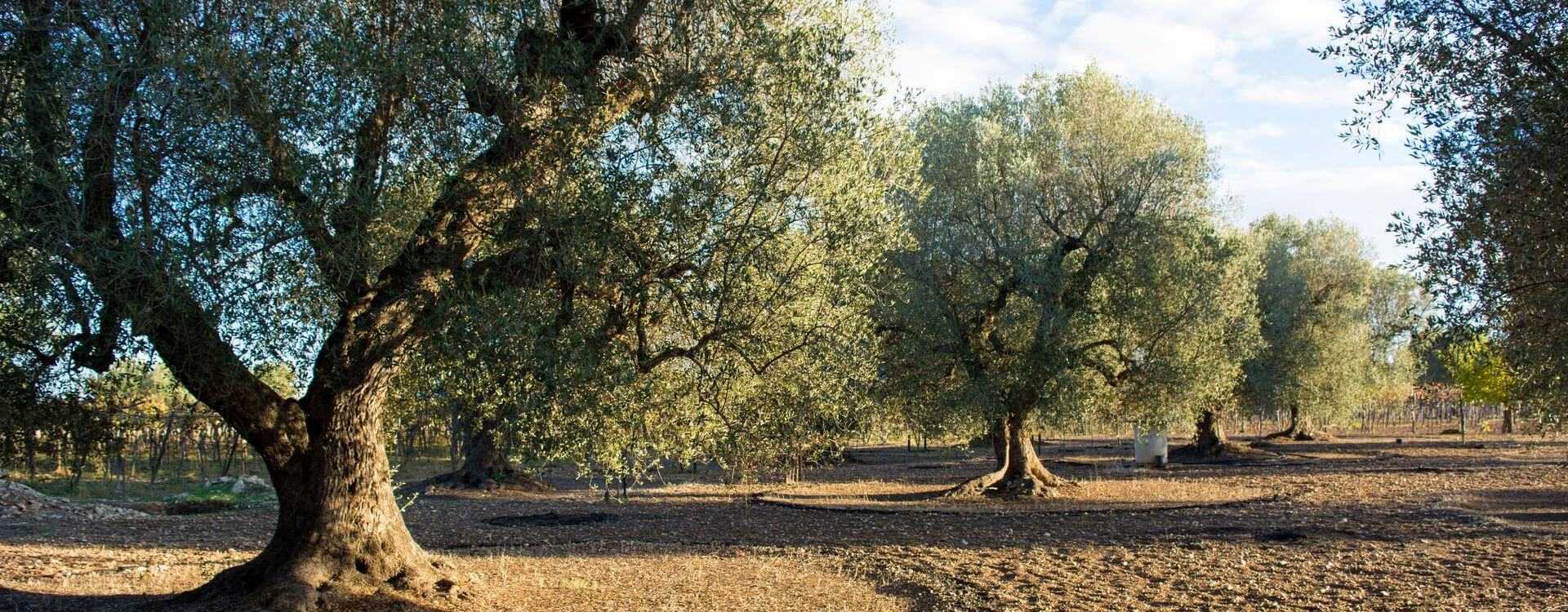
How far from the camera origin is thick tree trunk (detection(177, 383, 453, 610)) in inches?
415

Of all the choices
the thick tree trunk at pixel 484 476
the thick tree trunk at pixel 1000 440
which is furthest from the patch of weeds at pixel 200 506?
the thick tree trunk at pixel 1000 440

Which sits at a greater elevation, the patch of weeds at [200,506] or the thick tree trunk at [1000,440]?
the thick tree trunk at [1000,440]

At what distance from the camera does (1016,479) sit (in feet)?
88.1

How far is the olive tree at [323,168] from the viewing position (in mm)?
7934

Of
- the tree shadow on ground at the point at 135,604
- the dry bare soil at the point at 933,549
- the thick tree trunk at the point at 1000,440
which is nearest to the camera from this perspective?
the tree shadow on ground at the point at 135,604

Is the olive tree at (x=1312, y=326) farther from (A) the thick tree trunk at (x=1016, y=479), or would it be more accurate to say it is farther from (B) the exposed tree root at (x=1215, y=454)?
(A) the thick tree trunk at (x=1016, y=479)

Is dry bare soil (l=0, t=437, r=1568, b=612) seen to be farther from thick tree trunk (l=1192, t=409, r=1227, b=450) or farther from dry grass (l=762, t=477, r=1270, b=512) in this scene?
thick tree trunk (l=1192, t=409, r=1227, b=450)

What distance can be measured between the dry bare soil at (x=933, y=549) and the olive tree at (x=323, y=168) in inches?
75.7

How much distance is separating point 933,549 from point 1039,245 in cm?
1023

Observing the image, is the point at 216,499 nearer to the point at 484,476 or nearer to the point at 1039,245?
the point at 484,476

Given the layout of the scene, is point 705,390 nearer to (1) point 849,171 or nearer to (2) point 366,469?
(1) point 849,171

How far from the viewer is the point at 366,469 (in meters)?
10.9

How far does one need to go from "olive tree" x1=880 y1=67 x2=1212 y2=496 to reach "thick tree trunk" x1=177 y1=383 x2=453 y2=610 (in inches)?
537

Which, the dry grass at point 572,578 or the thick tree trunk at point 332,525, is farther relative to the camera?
the dry grass at point 572,578
